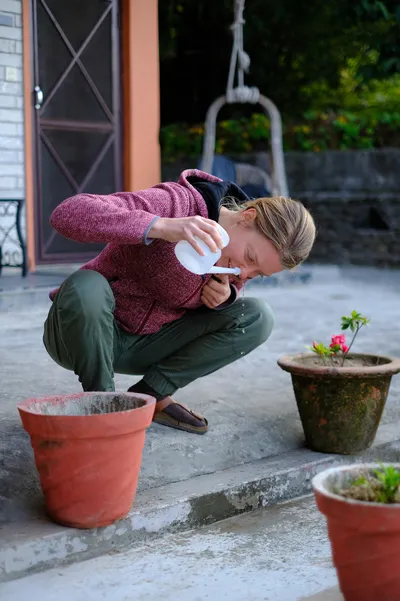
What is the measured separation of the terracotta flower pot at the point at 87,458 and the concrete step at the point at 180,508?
6 centimetres

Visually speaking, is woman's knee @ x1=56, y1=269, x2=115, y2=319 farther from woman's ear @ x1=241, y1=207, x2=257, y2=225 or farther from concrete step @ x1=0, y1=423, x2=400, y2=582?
concrete step @ x1=0, y1=423, x2=400, y2=582

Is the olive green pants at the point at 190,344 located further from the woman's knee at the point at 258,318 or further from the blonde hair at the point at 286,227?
the blonde hair at the point at 286,227

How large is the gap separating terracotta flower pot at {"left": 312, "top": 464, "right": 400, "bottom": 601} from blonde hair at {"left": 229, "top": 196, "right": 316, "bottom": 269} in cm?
90

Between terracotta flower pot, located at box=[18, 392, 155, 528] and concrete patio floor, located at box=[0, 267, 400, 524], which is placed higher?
terracotta flower pot, located at box=[18, 392, 155, 528]

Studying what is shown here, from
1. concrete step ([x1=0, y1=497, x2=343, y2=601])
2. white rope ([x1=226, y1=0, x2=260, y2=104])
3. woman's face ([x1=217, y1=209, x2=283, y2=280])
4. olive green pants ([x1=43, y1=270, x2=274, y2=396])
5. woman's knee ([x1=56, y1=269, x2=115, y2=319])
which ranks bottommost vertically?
concrete step ([x1=0, y1=497, x2=343, y2=601])

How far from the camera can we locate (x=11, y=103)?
7.22m

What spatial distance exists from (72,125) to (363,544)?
21.0 ft

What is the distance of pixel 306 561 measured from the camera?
2504 millimetres

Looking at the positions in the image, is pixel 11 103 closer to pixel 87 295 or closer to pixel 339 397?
pixel 87 295

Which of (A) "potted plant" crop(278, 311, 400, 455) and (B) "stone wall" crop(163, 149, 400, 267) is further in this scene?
(B) "stone wall" crop(163, 149, 400, 267)

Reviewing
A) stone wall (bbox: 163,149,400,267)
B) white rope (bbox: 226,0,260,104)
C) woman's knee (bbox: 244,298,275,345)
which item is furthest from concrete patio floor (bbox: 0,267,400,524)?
stone wall (bbox: 163,149,400,267)

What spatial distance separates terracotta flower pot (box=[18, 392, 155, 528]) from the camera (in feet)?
7.72

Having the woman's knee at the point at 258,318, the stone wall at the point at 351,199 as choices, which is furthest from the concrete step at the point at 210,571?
the stone wall at the point at 351,199

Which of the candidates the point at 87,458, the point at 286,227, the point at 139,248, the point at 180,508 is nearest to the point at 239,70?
the point at 139,248
